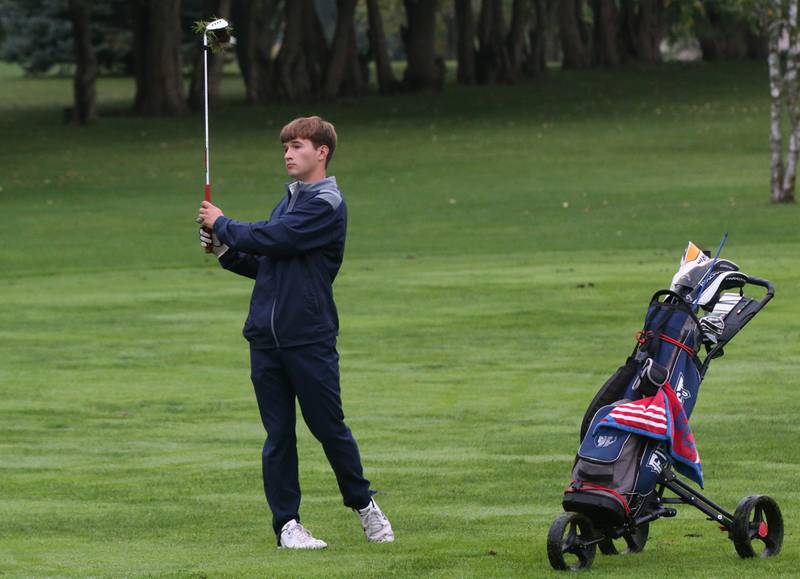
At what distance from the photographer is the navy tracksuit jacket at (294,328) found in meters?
8.44

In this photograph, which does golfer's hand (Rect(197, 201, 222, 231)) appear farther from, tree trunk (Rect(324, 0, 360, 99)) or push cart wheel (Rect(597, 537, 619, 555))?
tree trunk (Rect(324, 0, 360, 99))

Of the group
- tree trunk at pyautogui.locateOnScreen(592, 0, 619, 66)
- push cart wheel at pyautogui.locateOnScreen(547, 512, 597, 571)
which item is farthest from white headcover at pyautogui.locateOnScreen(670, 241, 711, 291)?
tree trunk at pyautogui.locateOnScreen(592, 0, 619, 66)

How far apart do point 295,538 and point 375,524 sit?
378 millimetres

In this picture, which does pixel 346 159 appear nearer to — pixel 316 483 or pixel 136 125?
pixel 136 125

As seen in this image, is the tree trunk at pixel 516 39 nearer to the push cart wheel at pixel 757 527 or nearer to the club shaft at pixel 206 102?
the club shaft at pixel 206 102

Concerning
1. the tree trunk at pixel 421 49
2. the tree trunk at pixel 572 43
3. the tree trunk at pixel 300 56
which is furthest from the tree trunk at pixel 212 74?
the tree trunk at pixel 572 43

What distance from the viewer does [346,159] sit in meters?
45.2

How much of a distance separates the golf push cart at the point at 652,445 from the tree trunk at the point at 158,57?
153 feet

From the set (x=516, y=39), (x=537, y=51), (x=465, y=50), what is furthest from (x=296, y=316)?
(x=537, y=51)

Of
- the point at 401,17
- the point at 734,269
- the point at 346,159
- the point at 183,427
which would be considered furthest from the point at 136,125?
the point at 401,17

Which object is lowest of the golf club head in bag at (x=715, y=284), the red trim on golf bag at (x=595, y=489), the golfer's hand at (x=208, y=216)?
the red trim on golf bag at (x=595, y=489)

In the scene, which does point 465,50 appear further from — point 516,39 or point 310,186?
point 310,186

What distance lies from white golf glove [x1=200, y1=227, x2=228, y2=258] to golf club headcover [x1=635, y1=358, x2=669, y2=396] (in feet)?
6.44

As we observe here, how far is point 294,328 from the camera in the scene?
332 inches
